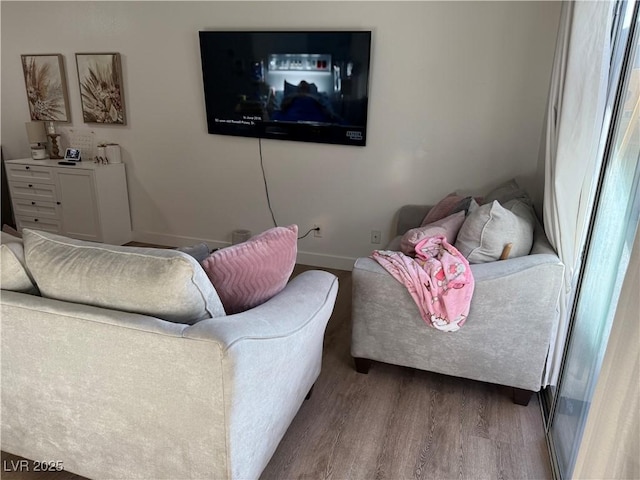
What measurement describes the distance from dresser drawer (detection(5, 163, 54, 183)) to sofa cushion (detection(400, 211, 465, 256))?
3303mm

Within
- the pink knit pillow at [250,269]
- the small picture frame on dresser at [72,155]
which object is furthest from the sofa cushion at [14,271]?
the small picture frame on dresser at [72,155]

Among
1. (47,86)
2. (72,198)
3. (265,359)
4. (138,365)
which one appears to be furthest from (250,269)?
(47,86)

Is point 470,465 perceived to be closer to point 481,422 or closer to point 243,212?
point 481,422

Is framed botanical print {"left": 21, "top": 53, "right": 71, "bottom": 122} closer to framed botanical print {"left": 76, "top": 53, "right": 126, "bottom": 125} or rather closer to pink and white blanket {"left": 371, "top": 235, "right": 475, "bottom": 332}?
framed botanical print {"left": 76, "top": 53, "right": 126, "bottom": 125}

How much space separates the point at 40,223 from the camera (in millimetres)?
4137

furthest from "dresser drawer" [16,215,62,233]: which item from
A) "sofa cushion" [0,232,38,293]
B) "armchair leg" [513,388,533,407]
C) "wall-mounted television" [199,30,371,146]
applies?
"armchair leg" [513,388,533,407]

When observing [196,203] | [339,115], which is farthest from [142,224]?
[339,115]

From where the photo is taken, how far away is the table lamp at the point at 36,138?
163 inches

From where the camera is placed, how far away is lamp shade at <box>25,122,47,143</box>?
13.6 feet

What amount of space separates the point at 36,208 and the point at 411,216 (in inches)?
132

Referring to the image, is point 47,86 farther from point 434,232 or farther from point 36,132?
point 434,232

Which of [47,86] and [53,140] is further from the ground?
[47,86]

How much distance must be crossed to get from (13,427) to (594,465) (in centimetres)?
175

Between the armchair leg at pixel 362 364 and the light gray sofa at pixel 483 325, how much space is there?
0.04 meters
